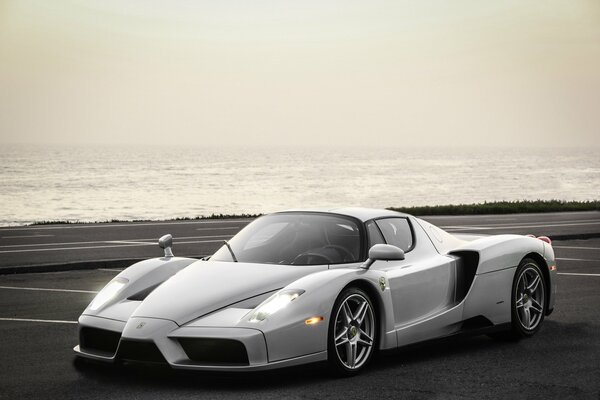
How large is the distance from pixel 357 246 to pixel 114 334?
7.05ft

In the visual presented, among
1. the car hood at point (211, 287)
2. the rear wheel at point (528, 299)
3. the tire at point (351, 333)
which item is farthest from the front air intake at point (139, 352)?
the rear wheel at point (528, 299)

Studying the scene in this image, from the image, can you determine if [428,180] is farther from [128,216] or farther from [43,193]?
[128,216]

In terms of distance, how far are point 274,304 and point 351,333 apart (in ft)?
2.38

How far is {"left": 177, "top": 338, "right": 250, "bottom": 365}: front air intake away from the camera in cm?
660

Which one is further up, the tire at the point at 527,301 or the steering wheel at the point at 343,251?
the steering wheel at the point at 343,251

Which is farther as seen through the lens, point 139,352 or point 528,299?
point 528,299

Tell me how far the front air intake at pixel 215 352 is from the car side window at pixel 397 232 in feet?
6.80

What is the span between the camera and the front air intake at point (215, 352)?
660cm

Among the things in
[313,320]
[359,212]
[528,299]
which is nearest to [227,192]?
[528,299]

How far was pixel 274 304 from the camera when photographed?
6.85 m

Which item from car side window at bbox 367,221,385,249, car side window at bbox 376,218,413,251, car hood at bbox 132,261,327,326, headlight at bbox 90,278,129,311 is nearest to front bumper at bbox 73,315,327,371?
car hood at bbox 132,261,327,326

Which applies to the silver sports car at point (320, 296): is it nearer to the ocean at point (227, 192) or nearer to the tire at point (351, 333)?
the tire at point (351, 333)

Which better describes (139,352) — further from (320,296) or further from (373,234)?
(373,234)

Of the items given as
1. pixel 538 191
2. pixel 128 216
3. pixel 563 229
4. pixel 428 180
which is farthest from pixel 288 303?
pixel 428 180
